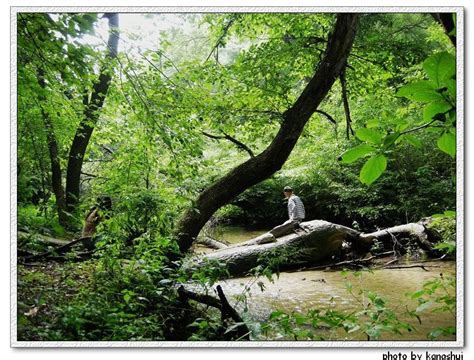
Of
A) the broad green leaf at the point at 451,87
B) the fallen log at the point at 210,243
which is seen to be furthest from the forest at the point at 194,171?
the fallen log at the point at 210,243

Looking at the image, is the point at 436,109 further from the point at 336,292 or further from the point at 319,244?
the point at 319,244

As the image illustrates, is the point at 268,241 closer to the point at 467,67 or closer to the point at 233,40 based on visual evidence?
the point at 233,40

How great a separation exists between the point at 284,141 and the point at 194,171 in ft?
3.05

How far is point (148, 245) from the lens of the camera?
2.64 meters

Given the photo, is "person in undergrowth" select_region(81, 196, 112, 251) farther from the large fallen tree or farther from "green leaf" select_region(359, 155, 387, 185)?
"green leaf" select_region(359, 155, 387, 185)

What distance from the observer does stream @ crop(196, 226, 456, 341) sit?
2.87 metres

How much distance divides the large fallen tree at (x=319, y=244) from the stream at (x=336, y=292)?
0.74ft

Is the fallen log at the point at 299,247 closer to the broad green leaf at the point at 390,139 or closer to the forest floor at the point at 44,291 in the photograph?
the forest floor at the point at 44,291

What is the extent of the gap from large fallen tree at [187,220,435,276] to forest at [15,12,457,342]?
0.10ft

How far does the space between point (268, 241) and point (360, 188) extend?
2973mm

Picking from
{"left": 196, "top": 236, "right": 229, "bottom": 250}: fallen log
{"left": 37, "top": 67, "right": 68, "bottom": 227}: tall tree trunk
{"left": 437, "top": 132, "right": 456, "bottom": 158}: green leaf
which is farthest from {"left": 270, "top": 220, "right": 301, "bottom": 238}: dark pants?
{"left": 437, "top": 132, "right": 456, "bottom": 158}: green leaf

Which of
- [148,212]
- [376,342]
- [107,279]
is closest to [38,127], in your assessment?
[148,212]

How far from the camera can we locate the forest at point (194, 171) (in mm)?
2066

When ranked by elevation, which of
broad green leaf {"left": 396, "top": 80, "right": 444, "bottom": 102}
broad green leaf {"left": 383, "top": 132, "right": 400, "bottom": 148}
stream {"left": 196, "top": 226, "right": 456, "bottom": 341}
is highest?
broad green leaf {"left": 396, "top": 80, "right": 444, "bottom": 102}
